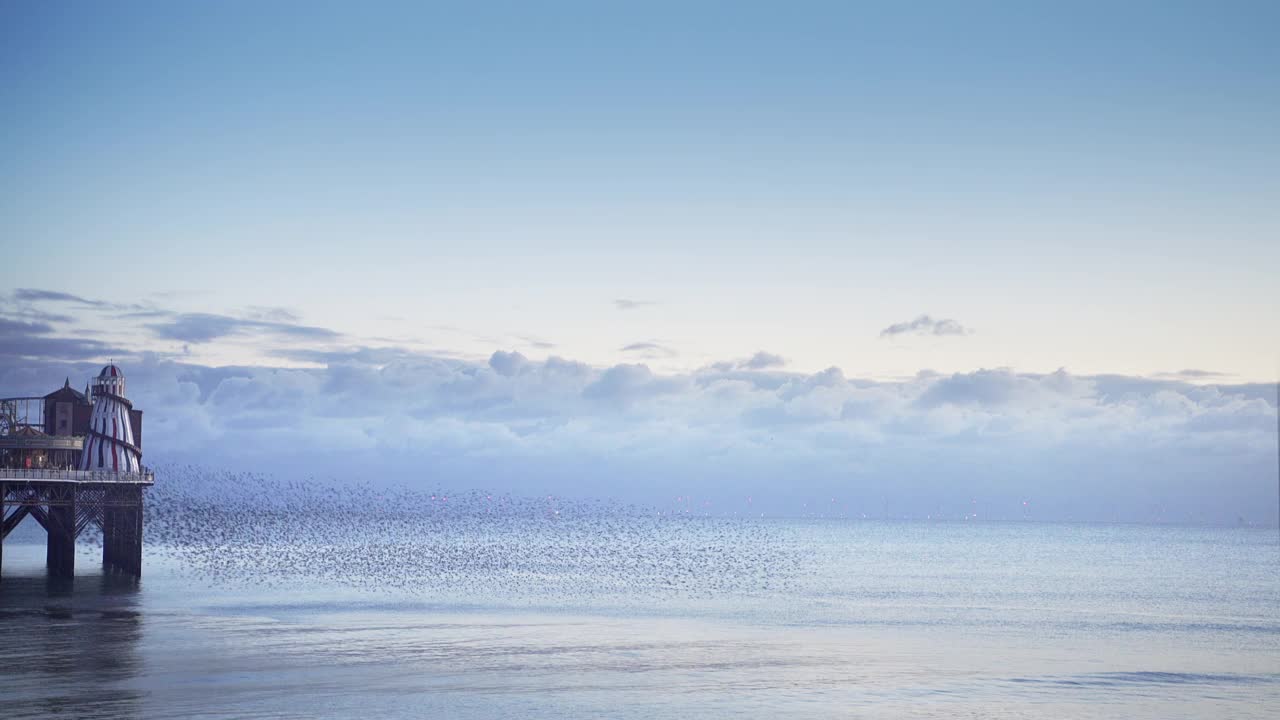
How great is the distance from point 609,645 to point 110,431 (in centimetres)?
4457

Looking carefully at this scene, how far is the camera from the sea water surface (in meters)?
36.2

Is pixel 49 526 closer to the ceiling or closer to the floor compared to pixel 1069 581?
closer to the ceiling

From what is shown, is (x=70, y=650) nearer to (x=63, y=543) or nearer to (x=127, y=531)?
(x=63, y=543)

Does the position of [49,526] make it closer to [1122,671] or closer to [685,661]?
[685,661]

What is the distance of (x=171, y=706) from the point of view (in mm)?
33188

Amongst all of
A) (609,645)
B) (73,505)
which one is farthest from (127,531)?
(609,645)

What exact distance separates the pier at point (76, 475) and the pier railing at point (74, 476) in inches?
2.3

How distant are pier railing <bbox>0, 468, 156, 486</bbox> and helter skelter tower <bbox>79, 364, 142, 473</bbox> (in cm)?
114

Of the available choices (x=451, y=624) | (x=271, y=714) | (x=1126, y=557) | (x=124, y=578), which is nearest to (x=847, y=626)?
(x=451, y=624)

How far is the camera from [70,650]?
4212 centimetres

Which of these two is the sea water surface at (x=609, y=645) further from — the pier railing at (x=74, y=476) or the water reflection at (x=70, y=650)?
the pier railing at (x=74, y=476)

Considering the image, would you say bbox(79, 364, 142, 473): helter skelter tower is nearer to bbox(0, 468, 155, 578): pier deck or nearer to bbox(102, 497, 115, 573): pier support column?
bbox(0, 468, 155, 578): pier deck

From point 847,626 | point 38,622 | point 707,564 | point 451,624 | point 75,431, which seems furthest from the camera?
point 707,564

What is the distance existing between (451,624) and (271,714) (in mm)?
22157
